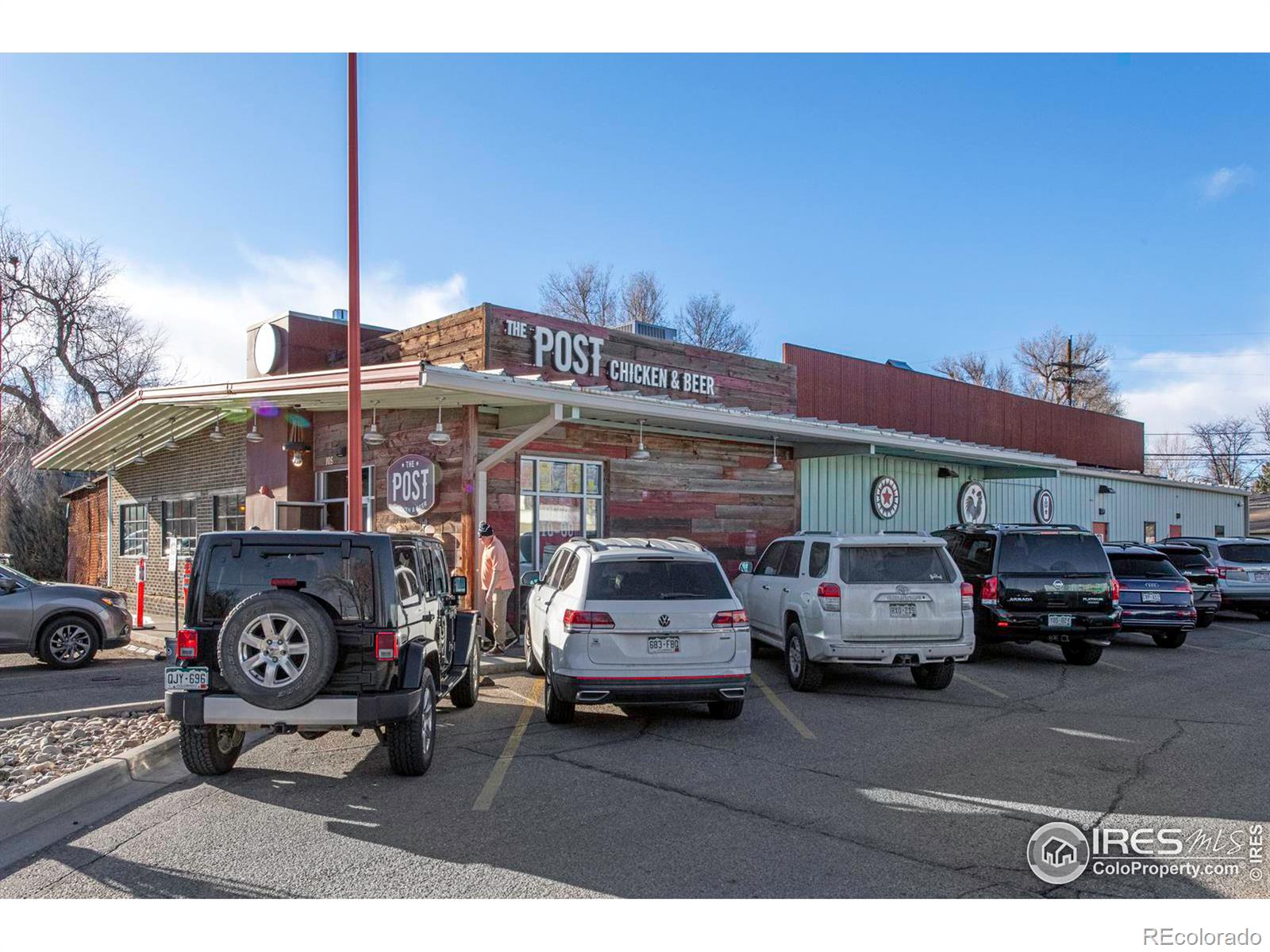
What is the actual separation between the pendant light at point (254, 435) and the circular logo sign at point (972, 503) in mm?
16607

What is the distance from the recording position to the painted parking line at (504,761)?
249 inches

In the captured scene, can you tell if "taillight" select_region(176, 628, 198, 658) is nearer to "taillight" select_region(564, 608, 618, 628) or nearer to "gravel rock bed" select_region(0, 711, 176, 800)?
"gravel rock bed" select_region(0, 711, 176, 800)

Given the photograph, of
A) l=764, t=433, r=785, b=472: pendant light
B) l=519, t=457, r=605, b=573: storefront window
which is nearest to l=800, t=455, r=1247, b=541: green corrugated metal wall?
l=764, t=433, r=785, b=472: pendant light

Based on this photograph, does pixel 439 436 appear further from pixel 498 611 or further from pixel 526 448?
pixel 498 611

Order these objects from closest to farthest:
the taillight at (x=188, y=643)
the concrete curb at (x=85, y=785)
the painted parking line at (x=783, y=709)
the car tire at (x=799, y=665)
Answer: the concrete curb at (x=85, y=785) < the taillight at (x=188, y=643) < the painted parking line at (x=783, y=709) < the car tire at (x=799, y=665)

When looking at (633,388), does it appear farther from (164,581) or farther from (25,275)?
(25,275)

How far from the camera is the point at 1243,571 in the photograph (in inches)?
760

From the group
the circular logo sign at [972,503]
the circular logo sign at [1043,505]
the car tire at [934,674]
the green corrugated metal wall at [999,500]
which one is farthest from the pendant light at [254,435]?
the circular logo sign at [1043,505]

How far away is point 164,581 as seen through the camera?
2073 centimetres

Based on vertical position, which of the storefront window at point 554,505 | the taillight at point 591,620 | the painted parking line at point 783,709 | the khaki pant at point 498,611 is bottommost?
the painted parking line at point 783,709

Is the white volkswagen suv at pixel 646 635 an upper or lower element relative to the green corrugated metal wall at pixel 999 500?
lower

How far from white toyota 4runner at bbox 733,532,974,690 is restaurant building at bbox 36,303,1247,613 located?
440cm

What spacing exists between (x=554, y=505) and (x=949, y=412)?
1531 centimetres

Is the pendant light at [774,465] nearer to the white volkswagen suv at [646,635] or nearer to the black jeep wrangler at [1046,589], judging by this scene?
the black jeep wrangler at [1046,589]
